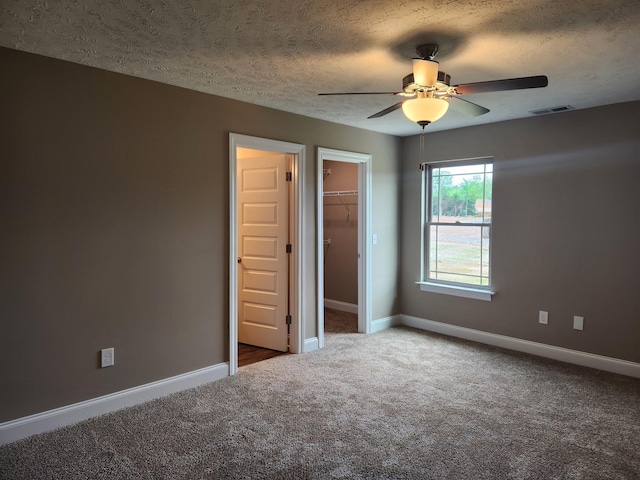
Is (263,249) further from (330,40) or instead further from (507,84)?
(507,84)

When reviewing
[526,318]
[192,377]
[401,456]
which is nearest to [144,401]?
[192,377]

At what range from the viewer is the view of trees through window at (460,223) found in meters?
4.68

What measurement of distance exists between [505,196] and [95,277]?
384 centimetres

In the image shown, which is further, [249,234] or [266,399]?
[249,234]

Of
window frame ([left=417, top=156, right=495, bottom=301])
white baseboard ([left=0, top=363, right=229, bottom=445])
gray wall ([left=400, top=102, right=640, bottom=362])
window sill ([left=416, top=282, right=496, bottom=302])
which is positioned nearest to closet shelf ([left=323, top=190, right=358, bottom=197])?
window frame ([left=417, top=156, right=495, bottom=301])

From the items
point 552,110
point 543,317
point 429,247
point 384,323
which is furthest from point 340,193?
point 543,317

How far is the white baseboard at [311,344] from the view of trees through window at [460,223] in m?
1.70

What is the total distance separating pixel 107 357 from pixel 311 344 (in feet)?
6.47

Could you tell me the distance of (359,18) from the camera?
210 cm

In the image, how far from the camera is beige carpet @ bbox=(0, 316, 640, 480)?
2.34 m

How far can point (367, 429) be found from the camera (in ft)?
9.04

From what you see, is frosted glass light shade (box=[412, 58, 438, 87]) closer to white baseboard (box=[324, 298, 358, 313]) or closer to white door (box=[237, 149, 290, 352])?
white door (box=[237, 149, 290, 352])

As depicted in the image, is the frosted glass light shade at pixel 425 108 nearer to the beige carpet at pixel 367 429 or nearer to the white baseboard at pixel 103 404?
the beige carpet at pixel 367 429

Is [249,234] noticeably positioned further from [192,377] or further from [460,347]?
[460,347]
